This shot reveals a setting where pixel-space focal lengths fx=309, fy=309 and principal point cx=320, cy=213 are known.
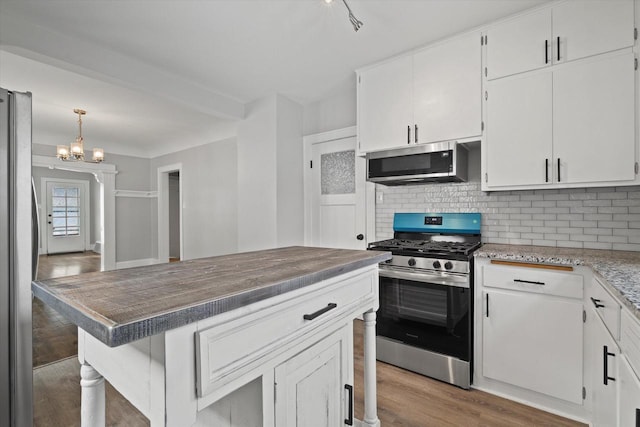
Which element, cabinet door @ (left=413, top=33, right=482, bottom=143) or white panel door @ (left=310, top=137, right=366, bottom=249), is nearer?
cabinet door @ (left=413, top=33, right=482, bottom=143)

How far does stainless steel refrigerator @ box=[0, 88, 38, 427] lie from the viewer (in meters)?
1.26

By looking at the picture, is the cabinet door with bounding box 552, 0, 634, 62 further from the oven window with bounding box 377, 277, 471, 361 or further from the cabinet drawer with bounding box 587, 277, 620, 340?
the oven window with bounding box 377, 277, 471, 361

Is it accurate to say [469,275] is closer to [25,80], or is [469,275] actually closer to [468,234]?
[468,234]

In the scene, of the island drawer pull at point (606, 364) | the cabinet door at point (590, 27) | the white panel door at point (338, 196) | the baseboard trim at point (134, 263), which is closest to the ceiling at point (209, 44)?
the cabinet door at point (590, 27)

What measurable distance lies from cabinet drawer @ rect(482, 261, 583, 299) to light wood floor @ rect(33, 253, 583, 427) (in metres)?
0.74

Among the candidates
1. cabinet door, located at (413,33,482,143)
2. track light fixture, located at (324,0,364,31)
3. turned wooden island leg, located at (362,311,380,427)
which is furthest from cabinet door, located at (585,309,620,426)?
track light fixture, located at (324,0,364,31)

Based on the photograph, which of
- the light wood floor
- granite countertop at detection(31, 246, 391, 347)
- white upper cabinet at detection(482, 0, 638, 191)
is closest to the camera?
granite countertop at detection(31, 246, 391, 347)

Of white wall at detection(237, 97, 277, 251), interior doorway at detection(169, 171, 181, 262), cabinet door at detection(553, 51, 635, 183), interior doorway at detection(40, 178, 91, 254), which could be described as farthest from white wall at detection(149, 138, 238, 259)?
interior doorway at detection(40, 178, 91, 254)

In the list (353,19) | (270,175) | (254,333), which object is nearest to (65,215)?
(270,175)

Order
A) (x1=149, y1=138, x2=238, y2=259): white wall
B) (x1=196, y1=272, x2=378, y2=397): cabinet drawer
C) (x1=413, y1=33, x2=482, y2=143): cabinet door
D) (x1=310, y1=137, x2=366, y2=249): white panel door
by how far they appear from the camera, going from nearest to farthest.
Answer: (x1=196, y1=272, x2=378, y2=397): cabinet drawer
(x1=413, y1=33, x2=482, y2=143): cabinet door
(x1=310, y1=137, x2=366, y2=249): white panel door
(x1=149, y1=138, x2=238, y2=259): white wall

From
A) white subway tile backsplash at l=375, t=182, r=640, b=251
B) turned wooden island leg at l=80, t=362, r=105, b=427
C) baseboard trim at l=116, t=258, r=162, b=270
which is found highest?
white subway tile backsplash at l=375, t=182, r=640, b=251

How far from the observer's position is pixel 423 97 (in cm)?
259

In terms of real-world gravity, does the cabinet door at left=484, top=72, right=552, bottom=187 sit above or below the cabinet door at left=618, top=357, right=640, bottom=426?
above

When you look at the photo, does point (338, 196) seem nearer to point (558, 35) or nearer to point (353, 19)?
point (353, 19)
